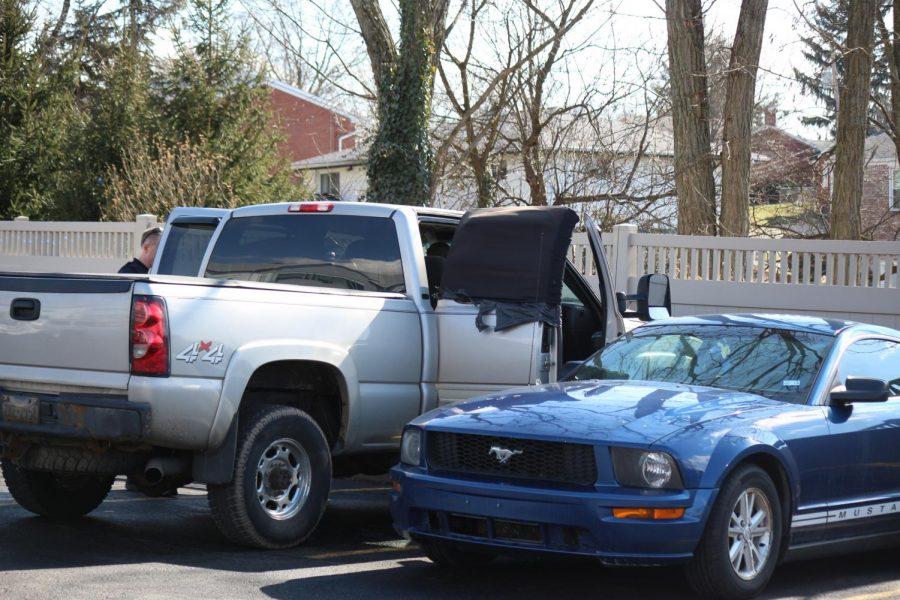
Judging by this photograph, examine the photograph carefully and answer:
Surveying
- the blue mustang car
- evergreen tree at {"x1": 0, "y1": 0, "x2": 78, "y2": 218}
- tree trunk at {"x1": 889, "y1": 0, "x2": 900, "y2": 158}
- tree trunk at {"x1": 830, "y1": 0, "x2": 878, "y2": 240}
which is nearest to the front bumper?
the blue mustang car

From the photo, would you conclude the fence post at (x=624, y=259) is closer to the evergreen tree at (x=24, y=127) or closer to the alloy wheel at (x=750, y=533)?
the alloy wheel at (x=750, y=533)

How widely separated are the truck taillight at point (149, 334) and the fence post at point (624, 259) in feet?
28.1

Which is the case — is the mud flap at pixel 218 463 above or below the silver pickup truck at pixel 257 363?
below

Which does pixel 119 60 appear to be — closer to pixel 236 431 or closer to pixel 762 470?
pixel 236 431

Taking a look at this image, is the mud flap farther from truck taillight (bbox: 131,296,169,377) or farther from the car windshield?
the car windshield

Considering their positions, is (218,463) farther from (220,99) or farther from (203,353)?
(220,99)

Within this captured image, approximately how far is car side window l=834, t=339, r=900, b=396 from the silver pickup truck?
1.98 m

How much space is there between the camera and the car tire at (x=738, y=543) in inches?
236

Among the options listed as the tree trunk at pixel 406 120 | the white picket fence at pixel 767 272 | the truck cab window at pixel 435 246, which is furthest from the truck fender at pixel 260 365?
the tree trunk at pixel 406 120

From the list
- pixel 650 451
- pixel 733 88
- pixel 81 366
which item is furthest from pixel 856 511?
pixel 733 88

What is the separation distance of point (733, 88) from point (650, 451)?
39.8 ft

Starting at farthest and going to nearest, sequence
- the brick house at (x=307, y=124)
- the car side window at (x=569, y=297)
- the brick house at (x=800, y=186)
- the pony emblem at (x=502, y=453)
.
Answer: the brick house at (x=307, y=124) → the brick house at (x=800, y=186) → the car side window at (x=569, y=297) → the pony emblem at (x=502, y=453)

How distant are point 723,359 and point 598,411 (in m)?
1.23

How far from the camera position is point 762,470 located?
631 centimetres
